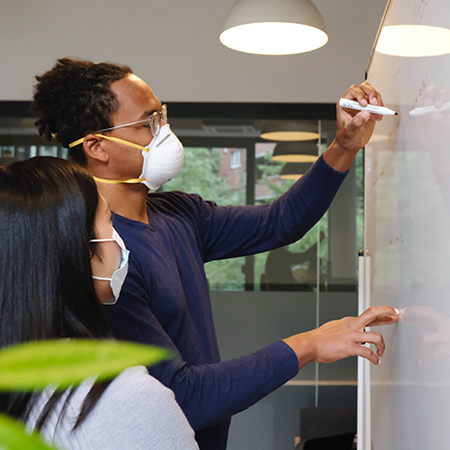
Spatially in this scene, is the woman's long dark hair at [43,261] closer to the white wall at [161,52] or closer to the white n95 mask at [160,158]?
the white n95 mask at [160,158]

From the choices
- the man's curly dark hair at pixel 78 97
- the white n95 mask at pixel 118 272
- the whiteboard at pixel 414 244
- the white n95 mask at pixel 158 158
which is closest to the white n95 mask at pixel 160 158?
the white n95 mask at pixel 158 158

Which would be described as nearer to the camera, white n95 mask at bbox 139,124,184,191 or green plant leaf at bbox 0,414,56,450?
green plant leaf at bbox 0,414,56,450

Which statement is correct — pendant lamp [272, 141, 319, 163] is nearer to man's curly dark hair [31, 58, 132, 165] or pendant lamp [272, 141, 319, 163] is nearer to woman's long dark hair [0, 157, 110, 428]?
man's curly dark hair [31, 58, 132, 165]

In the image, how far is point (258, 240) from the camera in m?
1.35

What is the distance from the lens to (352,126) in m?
1.12

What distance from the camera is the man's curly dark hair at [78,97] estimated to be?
1.15m

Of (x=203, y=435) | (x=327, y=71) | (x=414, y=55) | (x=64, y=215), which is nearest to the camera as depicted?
(x=64, y=215)

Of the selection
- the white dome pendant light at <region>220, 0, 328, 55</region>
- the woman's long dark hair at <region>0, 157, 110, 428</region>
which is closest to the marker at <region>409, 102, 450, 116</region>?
the woman's long dark hair at <region>0, 157, 110, 428</region>

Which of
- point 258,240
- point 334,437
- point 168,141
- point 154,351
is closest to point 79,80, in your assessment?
point 168,141

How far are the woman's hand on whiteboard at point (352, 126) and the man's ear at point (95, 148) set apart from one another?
526mm

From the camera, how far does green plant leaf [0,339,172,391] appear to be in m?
0.18

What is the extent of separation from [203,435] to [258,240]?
1.67 feet

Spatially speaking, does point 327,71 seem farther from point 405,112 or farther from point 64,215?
point 64,215

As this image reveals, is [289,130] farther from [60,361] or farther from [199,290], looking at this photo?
[60,361]
